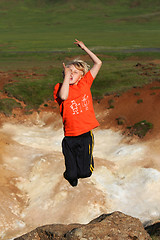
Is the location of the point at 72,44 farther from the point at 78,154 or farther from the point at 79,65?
the point at 78,154

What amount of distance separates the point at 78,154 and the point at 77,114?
1341 mm

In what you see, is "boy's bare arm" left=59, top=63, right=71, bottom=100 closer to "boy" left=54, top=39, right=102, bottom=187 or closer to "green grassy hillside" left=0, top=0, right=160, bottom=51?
"boy" left=54, top=39, right=102, bottom=187

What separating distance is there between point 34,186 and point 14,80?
2368 centimetres

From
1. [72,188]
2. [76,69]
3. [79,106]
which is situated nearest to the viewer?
[79,106]

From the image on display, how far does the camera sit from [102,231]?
8250 millimetres

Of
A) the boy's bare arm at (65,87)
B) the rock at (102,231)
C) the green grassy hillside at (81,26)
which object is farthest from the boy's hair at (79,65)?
the green grassy hillside at (81,26)

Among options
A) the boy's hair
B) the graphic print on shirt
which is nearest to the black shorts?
the graphic print on shirt

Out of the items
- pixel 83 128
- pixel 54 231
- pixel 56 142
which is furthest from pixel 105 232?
pixel 56 142

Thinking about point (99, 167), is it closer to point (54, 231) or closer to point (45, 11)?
point (54, 231)

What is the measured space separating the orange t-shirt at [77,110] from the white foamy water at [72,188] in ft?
34.4

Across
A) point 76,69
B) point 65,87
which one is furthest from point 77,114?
point 76,69

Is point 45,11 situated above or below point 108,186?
below

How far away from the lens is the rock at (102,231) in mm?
8016

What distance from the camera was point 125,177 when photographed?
2192 centimetres
